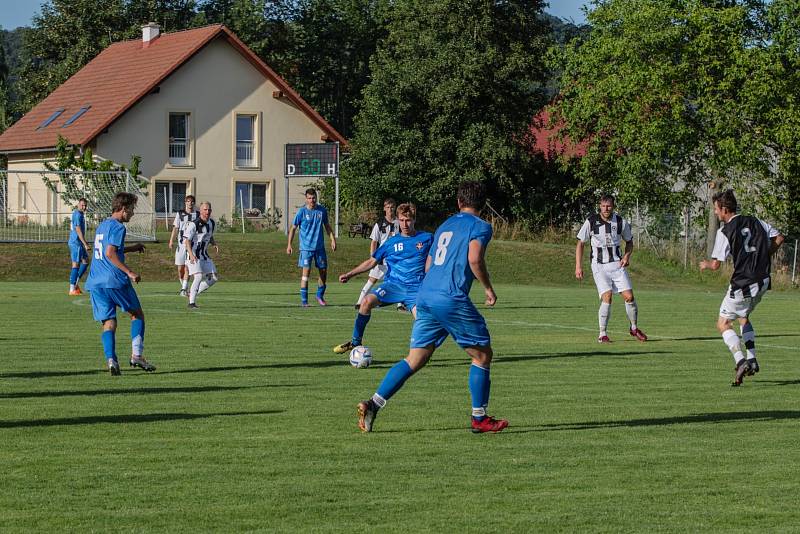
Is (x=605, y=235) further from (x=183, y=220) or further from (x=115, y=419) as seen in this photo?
(x=183, y=220)

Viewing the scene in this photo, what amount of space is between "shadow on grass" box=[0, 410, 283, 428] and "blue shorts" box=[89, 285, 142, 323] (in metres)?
3.12

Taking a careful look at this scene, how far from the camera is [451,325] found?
980 centimetres

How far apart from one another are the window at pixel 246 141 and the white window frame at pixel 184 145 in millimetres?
2466

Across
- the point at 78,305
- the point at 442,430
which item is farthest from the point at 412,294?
the point at 78,305

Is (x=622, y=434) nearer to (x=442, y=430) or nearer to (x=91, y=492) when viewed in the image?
(x=442, y=430)

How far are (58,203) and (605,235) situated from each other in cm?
3121

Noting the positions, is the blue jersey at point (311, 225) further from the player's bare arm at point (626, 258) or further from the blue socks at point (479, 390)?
the blue socks at point (479, 390)

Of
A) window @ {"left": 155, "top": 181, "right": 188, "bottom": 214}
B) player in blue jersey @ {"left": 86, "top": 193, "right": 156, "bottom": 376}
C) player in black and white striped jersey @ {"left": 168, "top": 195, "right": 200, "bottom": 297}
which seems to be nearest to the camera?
player in blue jersey @ {"left": 86, "top": 193, "right": 156, "bottom": 376}

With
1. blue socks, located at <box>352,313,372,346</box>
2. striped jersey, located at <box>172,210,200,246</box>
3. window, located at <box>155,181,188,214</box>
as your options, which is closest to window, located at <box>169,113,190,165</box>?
window, located at <box>155,181,188,214</box>

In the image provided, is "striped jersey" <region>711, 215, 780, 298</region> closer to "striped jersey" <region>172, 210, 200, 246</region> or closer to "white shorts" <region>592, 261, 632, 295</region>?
"white shorts" <region>592, 261, 632, 295</region>

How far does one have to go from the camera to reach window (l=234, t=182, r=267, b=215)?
6581 cm

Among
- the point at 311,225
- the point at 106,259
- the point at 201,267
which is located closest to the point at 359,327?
the point at 106,259

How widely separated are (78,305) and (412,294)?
1234 centimetres

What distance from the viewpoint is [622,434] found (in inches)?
399
